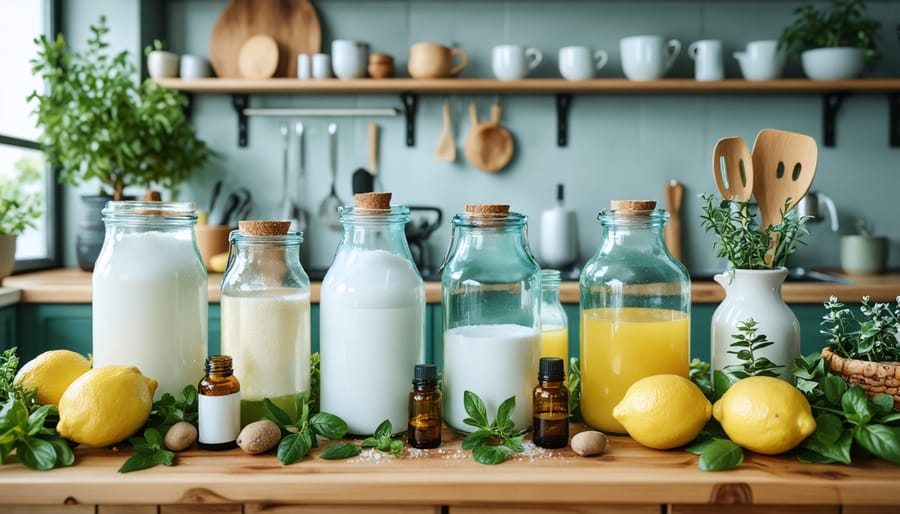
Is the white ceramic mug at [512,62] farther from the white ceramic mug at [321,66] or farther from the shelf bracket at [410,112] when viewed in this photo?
the white ceramic mug at [321,66]

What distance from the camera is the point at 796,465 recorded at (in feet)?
2.37

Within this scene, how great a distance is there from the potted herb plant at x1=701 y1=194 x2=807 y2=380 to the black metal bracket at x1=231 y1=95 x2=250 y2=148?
7.44 feet

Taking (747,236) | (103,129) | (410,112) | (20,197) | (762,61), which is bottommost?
(747,236)

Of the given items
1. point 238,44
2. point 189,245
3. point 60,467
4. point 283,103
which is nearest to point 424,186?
point 283,103

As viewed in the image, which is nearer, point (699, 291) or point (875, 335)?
point (875, 335)

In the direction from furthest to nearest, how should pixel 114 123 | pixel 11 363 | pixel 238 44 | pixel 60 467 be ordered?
pixel 238 44
pixel 114 123
pixel 11 363
pixel 60 467

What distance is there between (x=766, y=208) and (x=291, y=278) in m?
0.57

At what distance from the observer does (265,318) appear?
2.60 feet

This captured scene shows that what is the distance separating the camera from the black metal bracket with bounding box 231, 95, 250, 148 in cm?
277

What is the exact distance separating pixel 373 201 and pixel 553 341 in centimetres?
28

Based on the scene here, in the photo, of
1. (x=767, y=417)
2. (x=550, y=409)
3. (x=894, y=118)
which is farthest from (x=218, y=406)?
(x=894, y=118)

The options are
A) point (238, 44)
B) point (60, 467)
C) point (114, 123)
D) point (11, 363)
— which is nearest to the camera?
point (60, 467)

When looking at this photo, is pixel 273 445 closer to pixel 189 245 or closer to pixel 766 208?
pixel 189 245

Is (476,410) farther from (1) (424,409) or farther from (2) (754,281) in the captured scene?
(2) (754,281)
